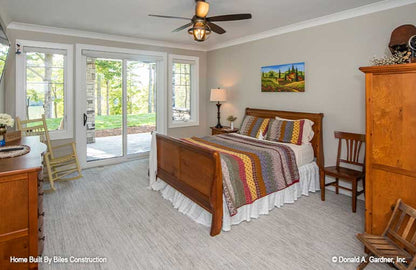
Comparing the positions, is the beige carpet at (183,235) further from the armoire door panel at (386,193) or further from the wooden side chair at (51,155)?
the wooden side chair at (51,155)

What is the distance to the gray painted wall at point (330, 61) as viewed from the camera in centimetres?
328

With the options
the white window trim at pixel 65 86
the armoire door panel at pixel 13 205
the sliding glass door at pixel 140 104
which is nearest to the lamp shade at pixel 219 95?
the sliding glass door at pixel 140 104

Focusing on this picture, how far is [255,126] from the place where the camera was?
4.38 m

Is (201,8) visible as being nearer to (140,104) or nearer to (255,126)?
(255,126)

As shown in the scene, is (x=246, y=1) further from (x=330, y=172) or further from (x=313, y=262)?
(x=313, y=262)

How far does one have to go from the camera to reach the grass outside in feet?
15.0

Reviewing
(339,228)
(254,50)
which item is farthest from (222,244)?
(254,50)

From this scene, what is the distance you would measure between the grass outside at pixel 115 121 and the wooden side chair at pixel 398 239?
4.57 metres

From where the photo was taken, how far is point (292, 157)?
3447mm

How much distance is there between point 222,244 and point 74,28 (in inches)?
166

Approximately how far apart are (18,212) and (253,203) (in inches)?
87.2

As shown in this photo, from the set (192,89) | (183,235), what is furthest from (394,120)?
(192,89)

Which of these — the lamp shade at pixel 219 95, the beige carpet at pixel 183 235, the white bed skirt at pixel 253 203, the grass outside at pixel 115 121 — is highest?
the lamp shade at pixel 219 95

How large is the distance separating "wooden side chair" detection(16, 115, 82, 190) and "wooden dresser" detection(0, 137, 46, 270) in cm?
218
